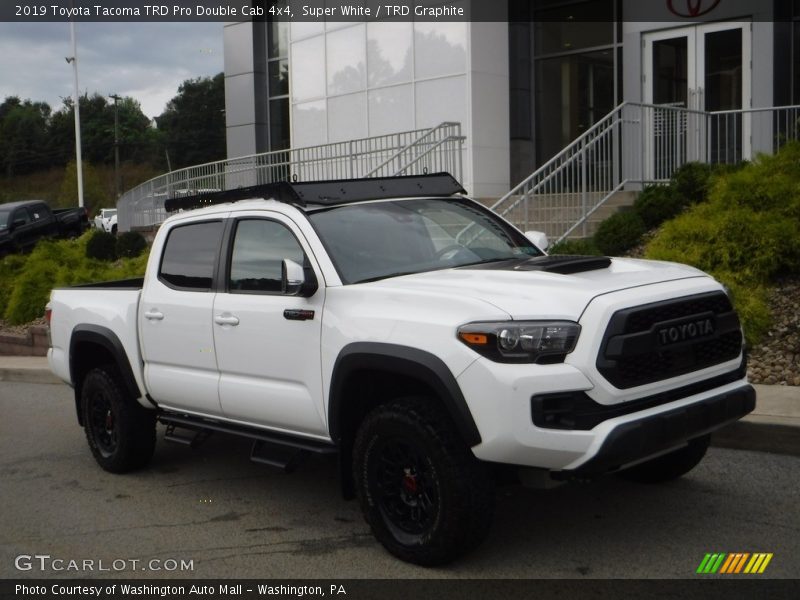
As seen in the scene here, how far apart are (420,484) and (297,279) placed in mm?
1323

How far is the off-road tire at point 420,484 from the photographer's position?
15.1 feet

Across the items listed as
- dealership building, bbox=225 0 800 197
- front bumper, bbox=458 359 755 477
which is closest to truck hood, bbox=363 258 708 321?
front bumper, bbox=458 359 755 477

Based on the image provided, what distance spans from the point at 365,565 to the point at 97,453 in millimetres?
3215

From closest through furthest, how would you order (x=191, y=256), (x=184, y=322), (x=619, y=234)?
(x=184, y=322), (x=191, y=256), (x=619, y=234)

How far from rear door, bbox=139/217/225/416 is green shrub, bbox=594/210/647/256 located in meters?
6.47

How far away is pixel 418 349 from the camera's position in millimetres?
4684

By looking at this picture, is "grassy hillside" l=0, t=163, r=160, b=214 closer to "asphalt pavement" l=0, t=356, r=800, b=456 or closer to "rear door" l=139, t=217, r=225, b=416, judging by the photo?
"rear door" l=139, t=217, r=225, b=416

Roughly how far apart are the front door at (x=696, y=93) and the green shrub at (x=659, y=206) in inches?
92.0

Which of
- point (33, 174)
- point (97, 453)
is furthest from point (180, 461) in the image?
point (33, 174)

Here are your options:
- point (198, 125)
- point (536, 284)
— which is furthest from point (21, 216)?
point (198, 125)

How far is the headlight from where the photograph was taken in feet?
14.5

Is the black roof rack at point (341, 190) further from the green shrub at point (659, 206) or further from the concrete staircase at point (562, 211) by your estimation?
the concrete staircase at point (562, 211)

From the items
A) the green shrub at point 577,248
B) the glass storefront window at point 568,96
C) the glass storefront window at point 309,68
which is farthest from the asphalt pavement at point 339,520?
the glass storefront window at point 309,68
